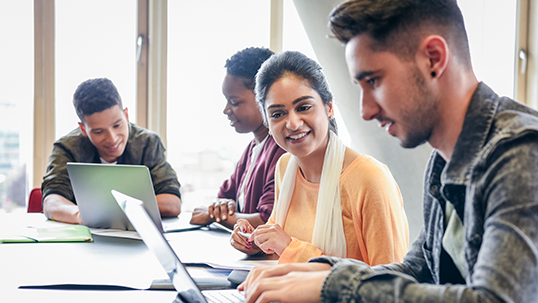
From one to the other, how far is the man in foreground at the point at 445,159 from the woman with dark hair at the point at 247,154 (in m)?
1.02

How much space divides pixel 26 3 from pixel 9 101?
0.74 meters

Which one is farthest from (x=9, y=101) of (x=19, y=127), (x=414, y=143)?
(x=414, y=143)

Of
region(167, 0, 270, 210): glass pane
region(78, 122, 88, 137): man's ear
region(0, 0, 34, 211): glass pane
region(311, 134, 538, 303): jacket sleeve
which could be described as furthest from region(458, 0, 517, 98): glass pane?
region(0, 0, 34, 211): glass pane

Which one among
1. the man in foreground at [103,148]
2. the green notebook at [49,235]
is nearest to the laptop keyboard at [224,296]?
the green notebook at [49,235]

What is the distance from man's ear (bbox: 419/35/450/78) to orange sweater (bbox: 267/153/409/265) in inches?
22.9

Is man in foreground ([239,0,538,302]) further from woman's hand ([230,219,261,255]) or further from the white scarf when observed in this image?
woman's hand ([230,219,261,255])

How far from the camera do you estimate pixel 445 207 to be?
76 centimetres

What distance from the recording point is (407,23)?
0.67 meters

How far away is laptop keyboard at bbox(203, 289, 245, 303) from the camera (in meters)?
0.84

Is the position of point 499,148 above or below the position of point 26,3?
below

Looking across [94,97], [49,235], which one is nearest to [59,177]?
[94,97]

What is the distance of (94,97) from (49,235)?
2.59 feet

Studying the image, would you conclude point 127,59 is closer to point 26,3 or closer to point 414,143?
point 26,3

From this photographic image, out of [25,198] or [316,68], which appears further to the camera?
[25,198]
